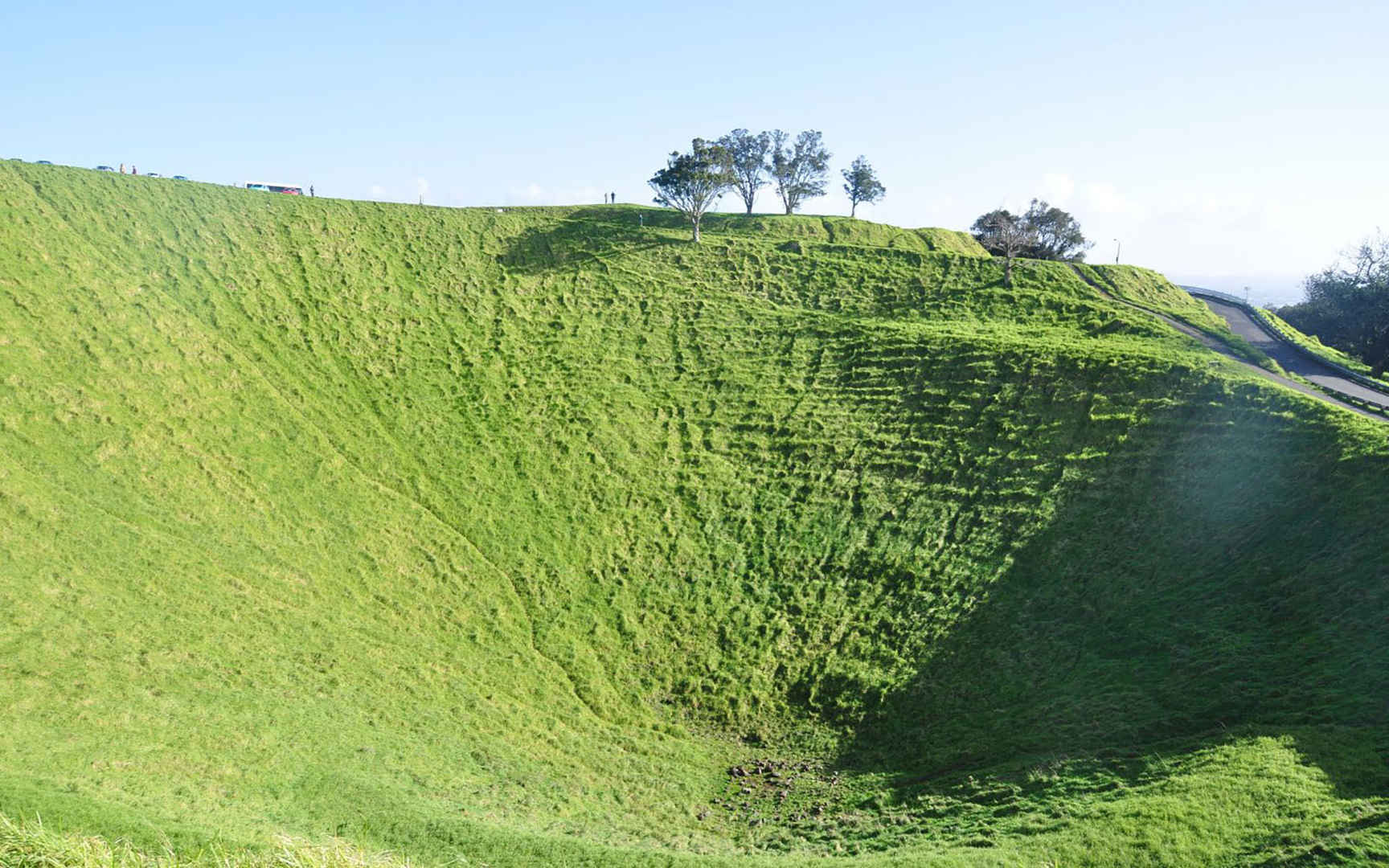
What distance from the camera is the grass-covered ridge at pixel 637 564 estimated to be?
2888 cm

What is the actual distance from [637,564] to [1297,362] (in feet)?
159

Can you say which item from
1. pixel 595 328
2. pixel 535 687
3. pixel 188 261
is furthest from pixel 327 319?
pixel 535 687

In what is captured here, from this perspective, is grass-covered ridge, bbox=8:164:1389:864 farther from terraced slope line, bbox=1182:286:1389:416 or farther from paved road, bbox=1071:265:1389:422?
terraced slope line, bbox=1182:286:1389:416

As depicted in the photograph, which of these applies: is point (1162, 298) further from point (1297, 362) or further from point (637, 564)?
point (637, 564)

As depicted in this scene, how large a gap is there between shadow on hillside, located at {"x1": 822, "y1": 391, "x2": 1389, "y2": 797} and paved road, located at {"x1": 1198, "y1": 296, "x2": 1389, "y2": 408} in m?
8.55

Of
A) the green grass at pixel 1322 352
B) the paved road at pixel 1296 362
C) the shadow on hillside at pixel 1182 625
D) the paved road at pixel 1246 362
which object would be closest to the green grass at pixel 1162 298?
the paved road at pixel 1246 362

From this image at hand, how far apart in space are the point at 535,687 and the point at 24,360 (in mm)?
35504

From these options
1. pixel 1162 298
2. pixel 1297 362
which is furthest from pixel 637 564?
pixel 1162 298

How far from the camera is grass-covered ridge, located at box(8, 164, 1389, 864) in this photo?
28875 millimetres

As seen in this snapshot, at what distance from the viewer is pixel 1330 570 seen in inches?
1399

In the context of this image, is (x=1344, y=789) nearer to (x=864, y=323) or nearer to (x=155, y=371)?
(x=864, y=323)

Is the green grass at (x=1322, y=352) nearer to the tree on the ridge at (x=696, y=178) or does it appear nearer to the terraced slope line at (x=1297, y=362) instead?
the terraced slope line at (x=1297, y=362)

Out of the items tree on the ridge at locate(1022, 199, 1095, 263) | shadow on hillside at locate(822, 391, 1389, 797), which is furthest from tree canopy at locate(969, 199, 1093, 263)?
shadow on hillside at locate(822, 391, 1389, 797)

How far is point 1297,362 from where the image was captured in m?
54.8
